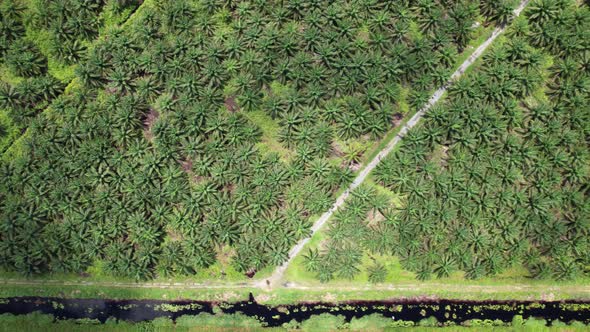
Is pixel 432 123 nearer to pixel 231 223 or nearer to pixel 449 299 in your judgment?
pixel 449 299

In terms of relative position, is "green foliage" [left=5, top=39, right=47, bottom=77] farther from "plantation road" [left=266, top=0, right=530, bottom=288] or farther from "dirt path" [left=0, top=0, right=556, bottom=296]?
"plantation road" [left=266, top=0, right=530, bottom=288]

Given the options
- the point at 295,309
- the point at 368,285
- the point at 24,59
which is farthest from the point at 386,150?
the point at 24,59

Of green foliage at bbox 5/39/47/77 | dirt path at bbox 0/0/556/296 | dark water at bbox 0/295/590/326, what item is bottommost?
dark water at bbox 0/295/590/326

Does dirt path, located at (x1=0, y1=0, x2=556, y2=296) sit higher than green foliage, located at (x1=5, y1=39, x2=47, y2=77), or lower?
lower

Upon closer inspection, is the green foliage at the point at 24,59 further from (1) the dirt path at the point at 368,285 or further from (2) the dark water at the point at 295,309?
(2) the dark water at the point at 295,309

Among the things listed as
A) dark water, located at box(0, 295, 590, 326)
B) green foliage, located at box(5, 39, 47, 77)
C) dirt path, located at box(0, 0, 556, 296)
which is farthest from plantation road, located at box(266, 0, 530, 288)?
green foliage, located at box(5, 39, 47, 77)

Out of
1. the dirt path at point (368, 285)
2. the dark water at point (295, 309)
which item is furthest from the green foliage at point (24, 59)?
the dark water at point (295, 309)

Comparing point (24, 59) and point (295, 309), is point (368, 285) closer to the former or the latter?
point (295, 309)
